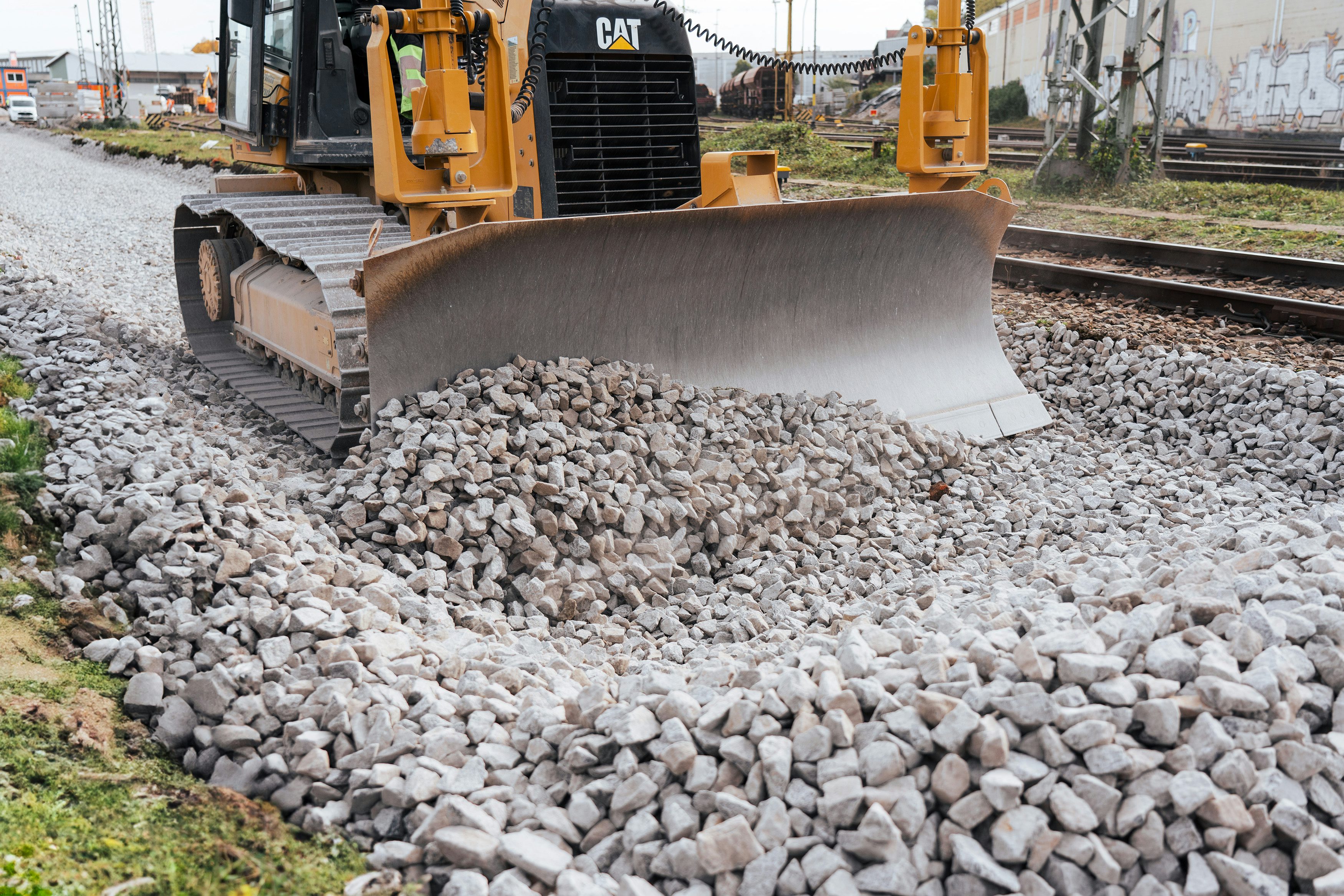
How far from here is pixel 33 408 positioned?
4934 millimetres

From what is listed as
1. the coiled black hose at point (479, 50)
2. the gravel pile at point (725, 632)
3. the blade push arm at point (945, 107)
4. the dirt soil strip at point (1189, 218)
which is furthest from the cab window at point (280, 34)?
the dirt soil strip at point (1189, 218)

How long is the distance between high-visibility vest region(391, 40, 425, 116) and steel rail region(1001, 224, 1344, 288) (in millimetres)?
6921

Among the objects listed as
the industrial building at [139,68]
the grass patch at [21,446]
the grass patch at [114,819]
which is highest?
the industrial building at [139,68]

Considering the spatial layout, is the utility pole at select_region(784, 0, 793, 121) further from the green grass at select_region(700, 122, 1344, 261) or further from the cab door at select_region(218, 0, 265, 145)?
the cab door at select_region(218, 0, 265, 145)

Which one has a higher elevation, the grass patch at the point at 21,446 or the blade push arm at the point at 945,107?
the blade push arm at the point at 945,107

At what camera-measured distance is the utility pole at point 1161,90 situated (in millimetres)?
14180

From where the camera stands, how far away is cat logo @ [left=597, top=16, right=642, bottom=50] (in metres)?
5.13

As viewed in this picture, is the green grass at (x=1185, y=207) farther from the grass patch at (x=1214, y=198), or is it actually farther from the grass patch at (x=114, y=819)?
the grass patch at (x=114, y=819)

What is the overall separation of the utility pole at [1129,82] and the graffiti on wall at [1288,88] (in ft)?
36.0

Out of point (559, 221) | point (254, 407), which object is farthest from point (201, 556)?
point (254, 407)

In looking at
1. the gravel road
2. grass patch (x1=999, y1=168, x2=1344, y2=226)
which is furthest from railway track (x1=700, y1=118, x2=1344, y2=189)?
the gravel road

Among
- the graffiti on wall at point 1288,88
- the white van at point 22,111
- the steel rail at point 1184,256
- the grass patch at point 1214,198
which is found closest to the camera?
the steel rail at point 1184,256

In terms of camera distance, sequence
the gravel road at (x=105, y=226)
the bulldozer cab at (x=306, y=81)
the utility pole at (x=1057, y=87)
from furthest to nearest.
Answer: the utility pole at (x=1057, y=87) → the gravel road at (x=105, y=226) → the bulldozer cab at (x=306, y=81)

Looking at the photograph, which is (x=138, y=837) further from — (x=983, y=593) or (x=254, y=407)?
(x=254, y=407)
